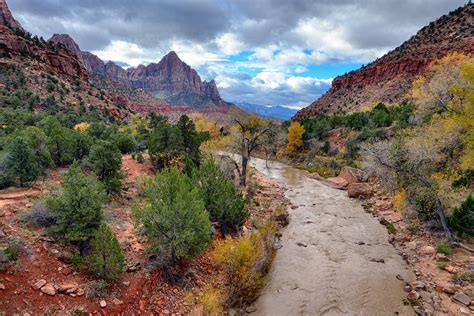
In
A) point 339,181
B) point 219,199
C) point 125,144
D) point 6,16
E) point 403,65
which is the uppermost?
point 6,16

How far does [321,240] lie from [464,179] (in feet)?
37.6

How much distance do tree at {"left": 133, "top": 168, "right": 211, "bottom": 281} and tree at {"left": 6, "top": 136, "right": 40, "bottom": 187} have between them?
9.44 metres

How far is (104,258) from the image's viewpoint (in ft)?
40.9

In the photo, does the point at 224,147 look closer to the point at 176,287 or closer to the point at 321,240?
the point at 321,240

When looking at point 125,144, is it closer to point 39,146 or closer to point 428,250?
point 39,146

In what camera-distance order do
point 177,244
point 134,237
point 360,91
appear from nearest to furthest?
1. point 177,244
2. point 134,237
3. point 360,91

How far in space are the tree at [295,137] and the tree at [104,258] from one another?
176 ft

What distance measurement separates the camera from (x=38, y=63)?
72062mm

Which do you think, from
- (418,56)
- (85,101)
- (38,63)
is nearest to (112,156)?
(85,101)

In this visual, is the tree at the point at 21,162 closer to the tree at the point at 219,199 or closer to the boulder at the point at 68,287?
the tree at the point at 219,199

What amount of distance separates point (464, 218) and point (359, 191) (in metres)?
15.1

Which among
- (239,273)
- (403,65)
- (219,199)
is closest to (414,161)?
(219,199)

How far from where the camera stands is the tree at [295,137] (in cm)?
6297

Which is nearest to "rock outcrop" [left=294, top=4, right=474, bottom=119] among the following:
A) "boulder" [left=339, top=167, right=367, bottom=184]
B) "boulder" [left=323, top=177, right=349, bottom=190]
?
"boulder" [left=339, top=167, right=367, bottom=184]
